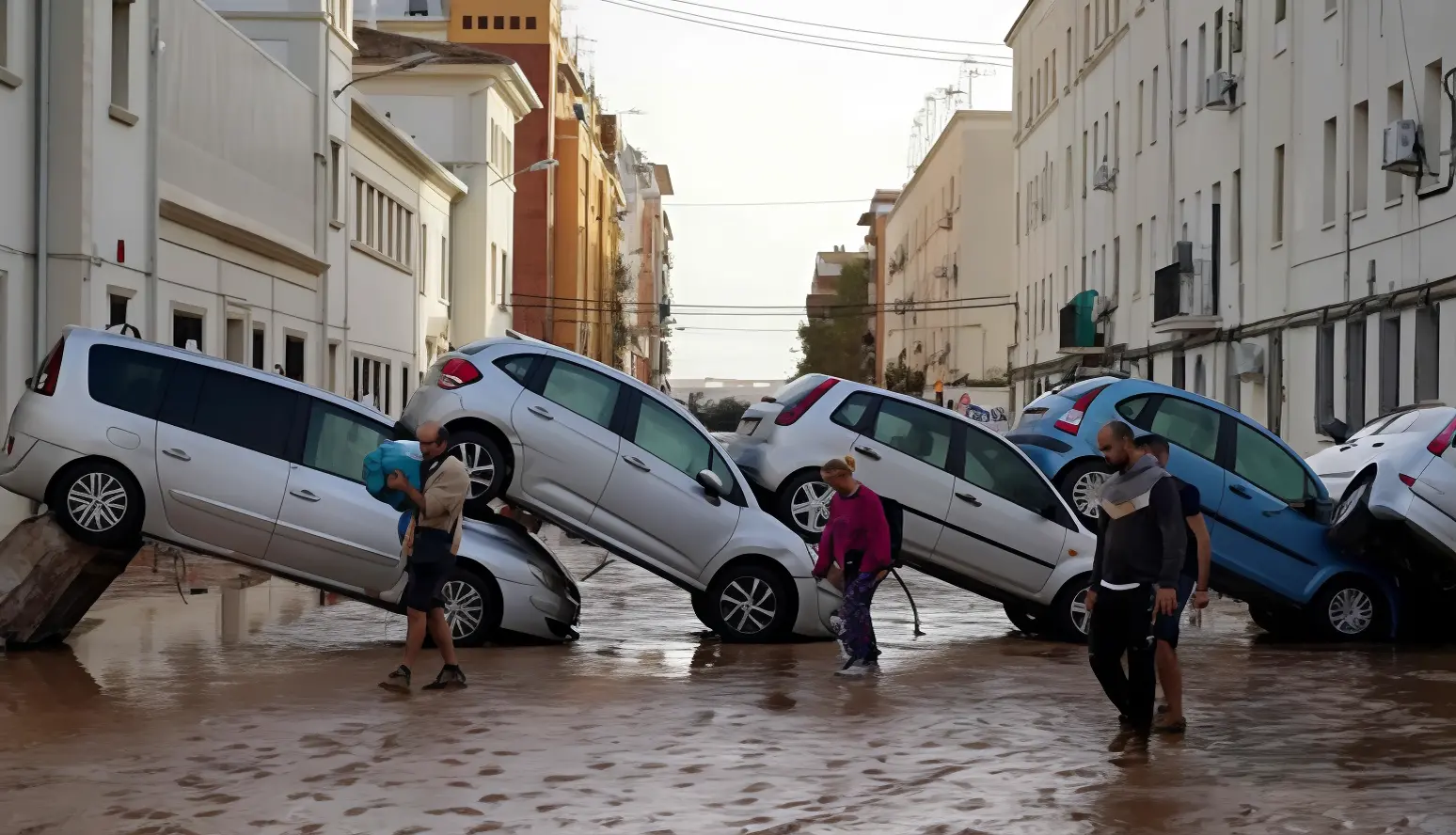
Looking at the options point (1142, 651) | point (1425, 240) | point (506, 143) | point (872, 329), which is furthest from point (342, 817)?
point (872, 329)

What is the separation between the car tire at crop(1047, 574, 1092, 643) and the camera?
16.2 m

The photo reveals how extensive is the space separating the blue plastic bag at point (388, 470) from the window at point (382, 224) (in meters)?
29.0

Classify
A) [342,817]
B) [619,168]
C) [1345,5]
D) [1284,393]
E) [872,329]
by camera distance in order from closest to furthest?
[342,817] → [1345,5] → [1284,393] → [619,168] → [872,329]

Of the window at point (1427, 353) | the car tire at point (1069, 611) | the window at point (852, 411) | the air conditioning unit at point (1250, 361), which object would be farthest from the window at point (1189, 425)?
the air conditioning unit at point (1250, 361)

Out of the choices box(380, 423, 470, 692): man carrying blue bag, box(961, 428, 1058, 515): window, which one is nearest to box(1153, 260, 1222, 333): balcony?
box(961, 428, 1058, 515): window

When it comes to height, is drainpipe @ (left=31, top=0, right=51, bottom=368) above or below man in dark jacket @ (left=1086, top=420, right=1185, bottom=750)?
above

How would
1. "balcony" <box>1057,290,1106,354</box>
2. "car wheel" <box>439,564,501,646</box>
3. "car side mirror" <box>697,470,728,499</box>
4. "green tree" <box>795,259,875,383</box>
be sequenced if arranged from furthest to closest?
"green tree" <box>795,259,875,383</box>
"balcony" <box>1057,290,1106,354</box>
"car side mirror" <box>697,470,728,499</box>
"car wheel" <box>439,564,501,646</box>

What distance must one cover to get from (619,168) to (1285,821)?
11546 centimetres

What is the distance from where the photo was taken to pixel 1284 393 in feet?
110

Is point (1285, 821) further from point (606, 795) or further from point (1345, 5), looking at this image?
point (1345, 5)

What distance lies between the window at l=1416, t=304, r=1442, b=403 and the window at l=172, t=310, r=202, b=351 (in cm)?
1619

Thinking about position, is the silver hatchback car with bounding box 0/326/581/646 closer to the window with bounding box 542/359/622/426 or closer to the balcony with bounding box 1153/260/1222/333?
the window with bounding box 542/359/622/426

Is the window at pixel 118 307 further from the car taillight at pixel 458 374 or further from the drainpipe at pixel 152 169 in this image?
the car taillight at pixel 458 374

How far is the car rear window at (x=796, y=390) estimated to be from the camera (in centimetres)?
1652
